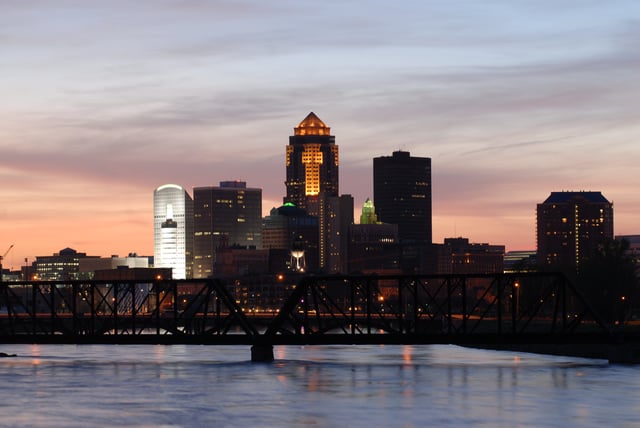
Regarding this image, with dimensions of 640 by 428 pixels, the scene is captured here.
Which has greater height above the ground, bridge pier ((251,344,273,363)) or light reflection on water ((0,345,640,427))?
bridge pier ((251,344,273,363))

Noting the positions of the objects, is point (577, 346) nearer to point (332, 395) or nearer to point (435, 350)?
point (435, 350)

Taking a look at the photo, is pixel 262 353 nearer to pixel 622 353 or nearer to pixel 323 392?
pixel 622 353

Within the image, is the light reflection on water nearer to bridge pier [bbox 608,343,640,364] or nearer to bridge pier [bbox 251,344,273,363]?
bridge pier [bbox 251,344,273,363]

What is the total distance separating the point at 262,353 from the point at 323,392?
37.9 m

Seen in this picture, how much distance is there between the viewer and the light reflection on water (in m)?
96.7

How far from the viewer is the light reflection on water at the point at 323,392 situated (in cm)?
9669

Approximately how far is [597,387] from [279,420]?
31.5 m

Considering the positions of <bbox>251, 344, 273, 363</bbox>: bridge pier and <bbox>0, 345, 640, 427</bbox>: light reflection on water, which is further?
<bbox>251, 344, 273, 363</bbox>: bridge pier

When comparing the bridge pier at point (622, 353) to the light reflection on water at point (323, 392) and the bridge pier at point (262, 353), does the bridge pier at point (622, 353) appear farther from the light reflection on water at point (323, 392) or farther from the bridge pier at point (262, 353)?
the bridge pier at point (262, 353)

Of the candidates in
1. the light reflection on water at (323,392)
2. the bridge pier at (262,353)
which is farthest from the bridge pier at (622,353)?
the bridge pier at (262,353)

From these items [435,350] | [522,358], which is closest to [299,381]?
[522,358]

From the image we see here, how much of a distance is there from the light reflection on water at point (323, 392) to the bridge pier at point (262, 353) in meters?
1.65

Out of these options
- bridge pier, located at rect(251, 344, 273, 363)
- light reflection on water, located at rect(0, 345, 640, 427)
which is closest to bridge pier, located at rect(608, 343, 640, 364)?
light reflection on water, located at rect(0, 345, 640, 427)

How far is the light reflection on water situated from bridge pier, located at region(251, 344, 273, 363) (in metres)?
1.65
